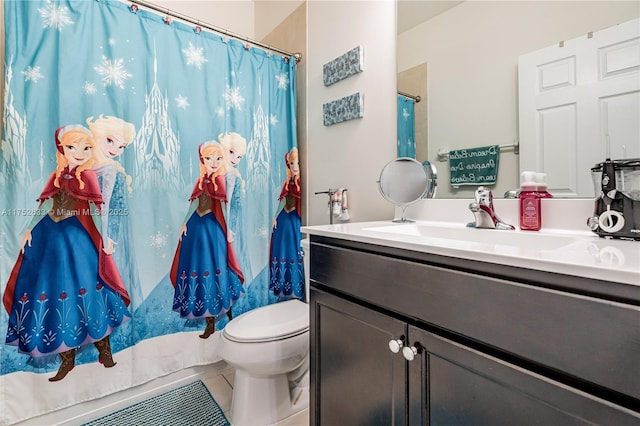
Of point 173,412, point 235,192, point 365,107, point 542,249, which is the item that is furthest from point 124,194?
point 542,249

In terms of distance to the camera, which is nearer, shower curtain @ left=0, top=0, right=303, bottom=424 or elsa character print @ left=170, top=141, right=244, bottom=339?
shower curtain @ left=0, top=0, right=303, bottom=424

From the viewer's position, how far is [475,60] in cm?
115

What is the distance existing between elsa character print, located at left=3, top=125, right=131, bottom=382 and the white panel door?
66.5 inches

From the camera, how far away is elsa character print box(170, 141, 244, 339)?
1.54m

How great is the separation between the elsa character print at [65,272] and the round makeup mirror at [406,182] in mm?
1242

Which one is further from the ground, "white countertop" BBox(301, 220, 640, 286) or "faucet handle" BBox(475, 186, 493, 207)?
"faucet handle" BBox(475, 186, 493, 207)

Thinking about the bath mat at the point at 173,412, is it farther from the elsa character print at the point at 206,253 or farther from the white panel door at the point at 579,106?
the white panel door at the point at 579,106

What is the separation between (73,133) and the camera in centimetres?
126

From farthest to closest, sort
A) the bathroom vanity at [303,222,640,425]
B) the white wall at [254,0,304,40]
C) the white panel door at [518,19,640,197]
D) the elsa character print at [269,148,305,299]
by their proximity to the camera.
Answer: the white wall at [254,0,304,40]
the elsa character print at [269,148,305,299]
the white panel door at [518,19,640,197]
the bathroom vanity at [303,222,640,425]

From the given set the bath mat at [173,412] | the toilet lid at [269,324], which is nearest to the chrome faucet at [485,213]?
the toilet lid at [269,324]

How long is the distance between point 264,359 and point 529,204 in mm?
1101

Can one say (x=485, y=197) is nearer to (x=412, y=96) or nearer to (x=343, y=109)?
(x=412, y=96)

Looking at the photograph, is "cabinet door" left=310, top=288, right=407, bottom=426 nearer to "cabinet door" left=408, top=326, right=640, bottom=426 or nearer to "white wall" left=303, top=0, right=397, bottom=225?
"cabinet door" left=408, top=326, right=640, bottom=426

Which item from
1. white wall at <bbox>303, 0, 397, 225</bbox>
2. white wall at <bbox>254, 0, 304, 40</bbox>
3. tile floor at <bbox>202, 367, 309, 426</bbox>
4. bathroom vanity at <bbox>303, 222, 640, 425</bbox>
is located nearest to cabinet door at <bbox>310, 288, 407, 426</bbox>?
bathroom vanity at <bbox>303, 222, 640, 425</bbox>
